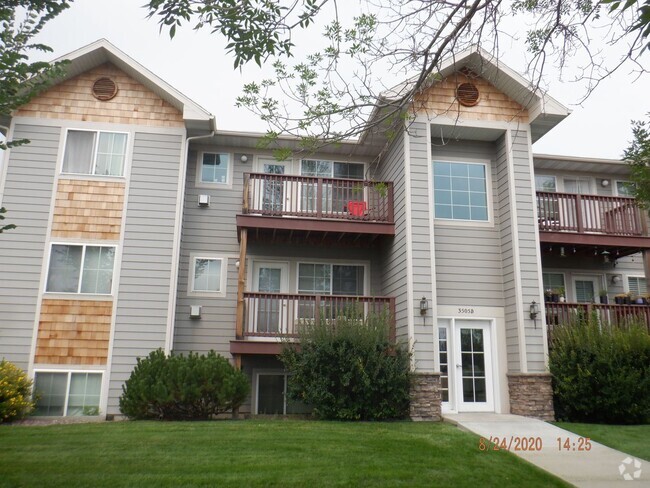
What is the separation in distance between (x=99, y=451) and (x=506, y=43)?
302 inches

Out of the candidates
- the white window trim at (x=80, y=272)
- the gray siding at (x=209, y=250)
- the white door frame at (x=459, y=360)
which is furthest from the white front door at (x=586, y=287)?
the white window trim at (x=80, y=272)

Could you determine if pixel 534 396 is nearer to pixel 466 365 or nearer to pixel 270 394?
pixel 466 365

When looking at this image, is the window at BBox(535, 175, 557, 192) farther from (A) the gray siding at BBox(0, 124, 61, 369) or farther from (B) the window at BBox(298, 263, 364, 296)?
(A) the gray siding at BBox(0, 124, 61, 369)

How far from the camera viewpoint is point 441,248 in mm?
12914

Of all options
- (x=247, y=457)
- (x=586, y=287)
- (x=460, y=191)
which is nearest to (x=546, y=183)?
(x=586, y=287)

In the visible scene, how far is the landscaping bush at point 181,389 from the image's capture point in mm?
10250

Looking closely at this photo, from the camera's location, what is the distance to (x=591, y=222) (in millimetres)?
13695

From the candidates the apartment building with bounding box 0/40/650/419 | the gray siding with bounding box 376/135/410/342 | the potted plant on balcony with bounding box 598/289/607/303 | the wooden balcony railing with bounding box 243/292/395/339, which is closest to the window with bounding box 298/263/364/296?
the apartment building with bounding box 0/40/650/419

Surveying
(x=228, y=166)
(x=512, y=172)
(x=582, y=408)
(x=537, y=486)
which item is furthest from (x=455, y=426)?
(x=228, y=166)

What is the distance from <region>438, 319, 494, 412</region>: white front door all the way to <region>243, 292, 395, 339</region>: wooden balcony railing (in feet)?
4.45

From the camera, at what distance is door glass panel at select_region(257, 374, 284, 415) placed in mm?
13203

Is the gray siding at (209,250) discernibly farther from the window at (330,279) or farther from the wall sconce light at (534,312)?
the wall sconce light at (534,312)

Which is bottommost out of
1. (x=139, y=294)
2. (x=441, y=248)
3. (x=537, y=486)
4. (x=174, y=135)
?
(x=537, y=486)

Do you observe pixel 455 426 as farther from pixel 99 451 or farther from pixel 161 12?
pixel 161 12
